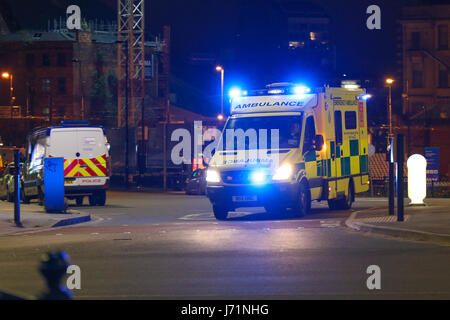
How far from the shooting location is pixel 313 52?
120 metres

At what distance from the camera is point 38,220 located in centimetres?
2248

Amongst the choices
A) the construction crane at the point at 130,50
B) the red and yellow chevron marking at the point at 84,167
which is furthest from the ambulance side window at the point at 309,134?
the construction crane at the point at 130,50

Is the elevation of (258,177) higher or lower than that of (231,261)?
higher

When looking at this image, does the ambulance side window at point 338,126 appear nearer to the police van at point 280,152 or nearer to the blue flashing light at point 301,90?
the police van at point 280,152

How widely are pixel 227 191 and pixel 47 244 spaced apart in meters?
6.36

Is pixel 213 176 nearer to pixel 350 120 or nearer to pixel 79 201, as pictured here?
pixel 350 120

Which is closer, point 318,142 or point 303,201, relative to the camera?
point 303,201

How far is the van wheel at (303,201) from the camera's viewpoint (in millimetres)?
22109

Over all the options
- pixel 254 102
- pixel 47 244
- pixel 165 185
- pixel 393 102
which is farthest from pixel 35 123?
pixel 47 244

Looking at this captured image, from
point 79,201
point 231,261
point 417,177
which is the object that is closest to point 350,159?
point 417,177

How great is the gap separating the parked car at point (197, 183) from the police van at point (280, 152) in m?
16.8

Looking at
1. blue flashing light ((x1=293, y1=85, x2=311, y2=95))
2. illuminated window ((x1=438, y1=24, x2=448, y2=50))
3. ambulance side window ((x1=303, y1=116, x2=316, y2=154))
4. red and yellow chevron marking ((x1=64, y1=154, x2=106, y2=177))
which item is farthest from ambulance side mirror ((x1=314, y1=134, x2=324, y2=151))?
illuminated window ((x1=438, y1=24, x2=448, y2=50))

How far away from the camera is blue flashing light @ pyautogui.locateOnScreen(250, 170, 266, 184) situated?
853 inches

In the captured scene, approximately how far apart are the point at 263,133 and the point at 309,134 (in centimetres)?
116
